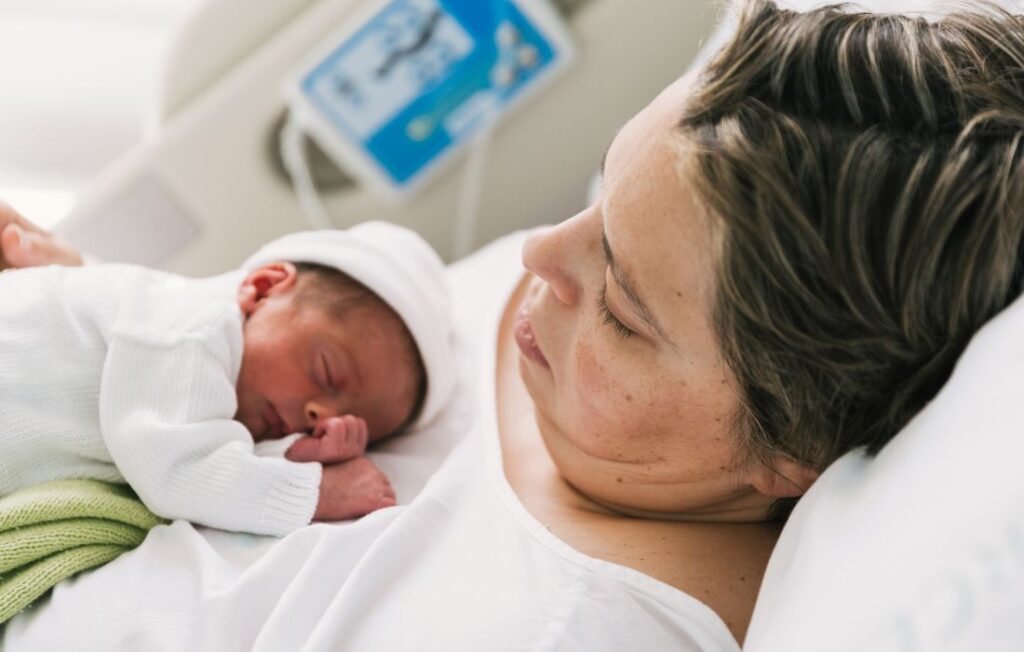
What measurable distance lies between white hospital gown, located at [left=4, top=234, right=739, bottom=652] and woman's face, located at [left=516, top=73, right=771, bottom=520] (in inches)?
3.9

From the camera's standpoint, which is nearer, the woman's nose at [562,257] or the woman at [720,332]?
the woman at [720,332]

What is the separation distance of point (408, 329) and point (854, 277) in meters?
0.60

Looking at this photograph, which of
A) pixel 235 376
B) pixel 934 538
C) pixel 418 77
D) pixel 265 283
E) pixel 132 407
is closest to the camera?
pixel 934 538

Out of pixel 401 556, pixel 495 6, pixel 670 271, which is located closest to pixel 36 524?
pixel 401 556

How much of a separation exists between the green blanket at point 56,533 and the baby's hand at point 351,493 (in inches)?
6.4

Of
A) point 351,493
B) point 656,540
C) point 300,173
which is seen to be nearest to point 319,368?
point 351,493

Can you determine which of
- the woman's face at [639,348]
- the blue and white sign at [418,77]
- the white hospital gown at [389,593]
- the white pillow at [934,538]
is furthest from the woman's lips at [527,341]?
the blue and white sign at [418,77]

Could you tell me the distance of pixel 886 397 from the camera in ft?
2.33

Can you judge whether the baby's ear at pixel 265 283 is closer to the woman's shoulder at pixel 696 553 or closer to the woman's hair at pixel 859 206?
the woman's shoulder at pixel 696 553

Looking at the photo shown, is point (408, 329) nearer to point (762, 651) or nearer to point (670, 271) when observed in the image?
point (670, 271)

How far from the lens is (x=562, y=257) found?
2.82 feet

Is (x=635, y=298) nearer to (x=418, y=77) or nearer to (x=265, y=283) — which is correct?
(x=265, y=283)

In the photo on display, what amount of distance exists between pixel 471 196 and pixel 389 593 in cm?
89

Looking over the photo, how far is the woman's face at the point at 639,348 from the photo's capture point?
73cm
